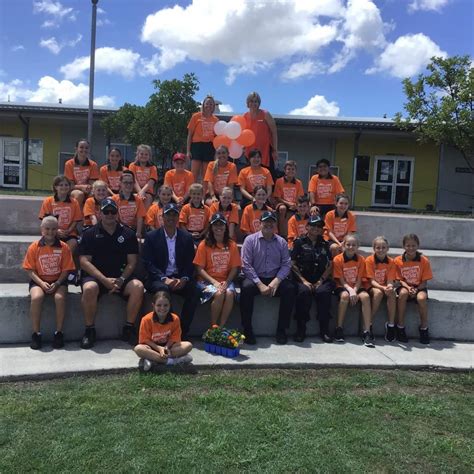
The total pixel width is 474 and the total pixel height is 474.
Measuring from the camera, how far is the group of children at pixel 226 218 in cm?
516

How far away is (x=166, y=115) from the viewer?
15430 millimetres

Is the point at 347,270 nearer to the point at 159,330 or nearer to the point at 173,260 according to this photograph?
the point at 173,260

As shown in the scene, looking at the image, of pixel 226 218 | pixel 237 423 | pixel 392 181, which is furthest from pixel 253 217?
pixel 392 181

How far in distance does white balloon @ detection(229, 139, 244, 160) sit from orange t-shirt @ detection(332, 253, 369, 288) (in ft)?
9.51

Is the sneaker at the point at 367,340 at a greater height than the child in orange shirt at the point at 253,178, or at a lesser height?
lesser

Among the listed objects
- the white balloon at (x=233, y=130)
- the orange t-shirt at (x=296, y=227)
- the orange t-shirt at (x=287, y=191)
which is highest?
the white balloon at (x=233, y=130)

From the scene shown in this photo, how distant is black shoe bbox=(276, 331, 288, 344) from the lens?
5.53 meters

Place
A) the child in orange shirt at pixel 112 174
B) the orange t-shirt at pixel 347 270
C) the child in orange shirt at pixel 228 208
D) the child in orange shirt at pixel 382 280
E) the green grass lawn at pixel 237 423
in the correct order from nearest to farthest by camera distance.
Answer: the green grass lawn at pixel 237 423 < the child in orange shirt at pixel 382 280 < the orange t-shirt at pixel 347 270 < the child in orange shirt at pixel 228 208 < the child in orange shirt at pixel 112 174

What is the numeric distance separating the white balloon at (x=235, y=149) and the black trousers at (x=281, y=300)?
2954mm

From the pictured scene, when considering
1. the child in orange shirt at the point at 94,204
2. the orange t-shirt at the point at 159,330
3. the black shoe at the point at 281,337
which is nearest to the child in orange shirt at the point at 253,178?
the child in orange shirt at the point at 94,204

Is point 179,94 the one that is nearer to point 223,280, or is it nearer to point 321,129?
point 321,129

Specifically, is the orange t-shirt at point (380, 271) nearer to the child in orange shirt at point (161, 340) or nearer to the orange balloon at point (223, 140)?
the child in orange shirt at point (161, 340)

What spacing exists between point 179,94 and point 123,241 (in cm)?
1109

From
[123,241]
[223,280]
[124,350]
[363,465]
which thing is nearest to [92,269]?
[123,241]
